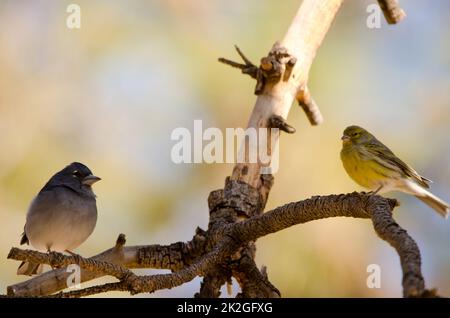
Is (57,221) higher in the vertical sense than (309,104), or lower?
lower

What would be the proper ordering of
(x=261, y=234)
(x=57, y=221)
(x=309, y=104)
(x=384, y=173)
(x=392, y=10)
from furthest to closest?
1. (x=309, y=104)
2. (x=392, y=10)
3. (x=384, y=173)
4. (x=57, y=221)
5. (x=261, y=234)

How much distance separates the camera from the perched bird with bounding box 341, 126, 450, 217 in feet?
18.3

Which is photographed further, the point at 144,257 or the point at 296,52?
the point at 296,52

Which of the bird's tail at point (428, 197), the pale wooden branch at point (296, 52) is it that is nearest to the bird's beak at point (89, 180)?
the pale wooden branch at point (296, 52)

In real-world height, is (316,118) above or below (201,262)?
above

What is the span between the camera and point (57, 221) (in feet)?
16.6

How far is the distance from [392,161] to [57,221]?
273 centimetres

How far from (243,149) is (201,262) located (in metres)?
1.42

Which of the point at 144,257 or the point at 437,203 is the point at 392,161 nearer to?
the point at 437,203

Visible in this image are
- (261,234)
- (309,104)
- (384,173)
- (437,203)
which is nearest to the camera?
(261,234)

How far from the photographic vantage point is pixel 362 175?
18.6 ft

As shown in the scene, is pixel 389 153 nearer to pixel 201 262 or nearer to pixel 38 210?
pixel 201 262

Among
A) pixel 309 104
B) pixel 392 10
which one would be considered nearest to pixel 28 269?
pixel 309 104
